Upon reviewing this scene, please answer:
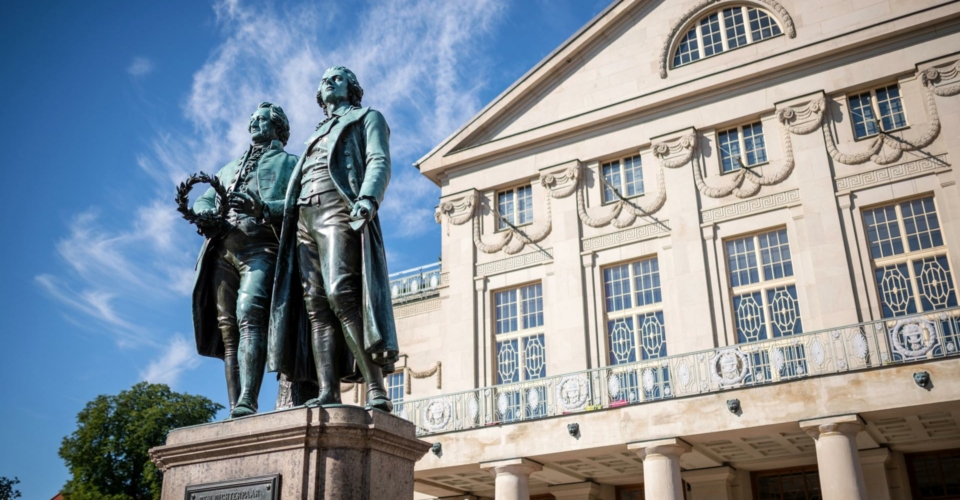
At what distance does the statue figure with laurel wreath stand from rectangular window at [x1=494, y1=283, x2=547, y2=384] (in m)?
16.9

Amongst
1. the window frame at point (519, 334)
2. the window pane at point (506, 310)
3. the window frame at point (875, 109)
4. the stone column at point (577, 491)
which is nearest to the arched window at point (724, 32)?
the window frame at point (875, 109)

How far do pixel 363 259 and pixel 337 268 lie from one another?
189mm

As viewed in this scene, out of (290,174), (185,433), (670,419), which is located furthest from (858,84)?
(185,433)

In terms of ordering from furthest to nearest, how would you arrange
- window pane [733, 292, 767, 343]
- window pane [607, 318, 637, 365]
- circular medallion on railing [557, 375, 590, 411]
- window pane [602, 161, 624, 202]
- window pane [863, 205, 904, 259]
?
window pane [602, 161, 624, 202] → window pane [607, 318, 637, 365] → window pane [733, 292, 767, 343] → circular medallion on railing [557, 375, 590, 411] → window pane [863, 205, 904, 259]

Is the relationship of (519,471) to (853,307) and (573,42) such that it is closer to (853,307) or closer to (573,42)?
(853,307)

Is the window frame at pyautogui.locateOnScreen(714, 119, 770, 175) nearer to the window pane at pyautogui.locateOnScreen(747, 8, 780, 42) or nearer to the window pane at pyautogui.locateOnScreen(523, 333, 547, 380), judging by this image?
the window pane at pyautogui.locateOnScreen(747, 8, 780, 42)

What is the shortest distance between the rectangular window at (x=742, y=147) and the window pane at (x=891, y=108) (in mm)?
2814

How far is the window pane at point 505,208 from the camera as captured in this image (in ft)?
84.2

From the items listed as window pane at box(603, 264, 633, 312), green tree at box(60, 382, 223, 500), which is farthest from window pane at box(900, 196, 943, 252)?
green tree at box(60, 382, 223, 500)

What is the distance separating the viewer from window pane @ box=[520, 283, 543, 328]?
78.5ft

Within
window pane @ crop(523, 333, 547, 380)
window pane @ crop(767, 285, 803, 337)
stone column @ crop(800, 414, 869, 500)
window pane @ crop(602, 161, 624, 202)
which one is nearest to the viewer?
stone column @ crop(800, 414, 869, 500)

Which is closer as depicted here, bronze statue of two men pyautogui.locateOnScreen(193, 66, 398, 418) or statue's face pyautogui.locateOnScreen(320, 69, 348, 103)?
bronze statue of two men pyautogui.locateOnScreen(193, 66, 398, 418)

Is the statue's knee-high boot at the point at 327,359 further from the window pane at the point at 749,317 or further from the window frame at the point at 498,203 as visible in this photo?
the window frame at the point at 498,203

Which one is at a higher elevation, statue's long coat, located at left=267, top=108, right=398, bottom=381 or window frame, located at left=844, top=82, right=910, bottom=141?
window frame, located at left=844, top=82, right=910, bottom=141
